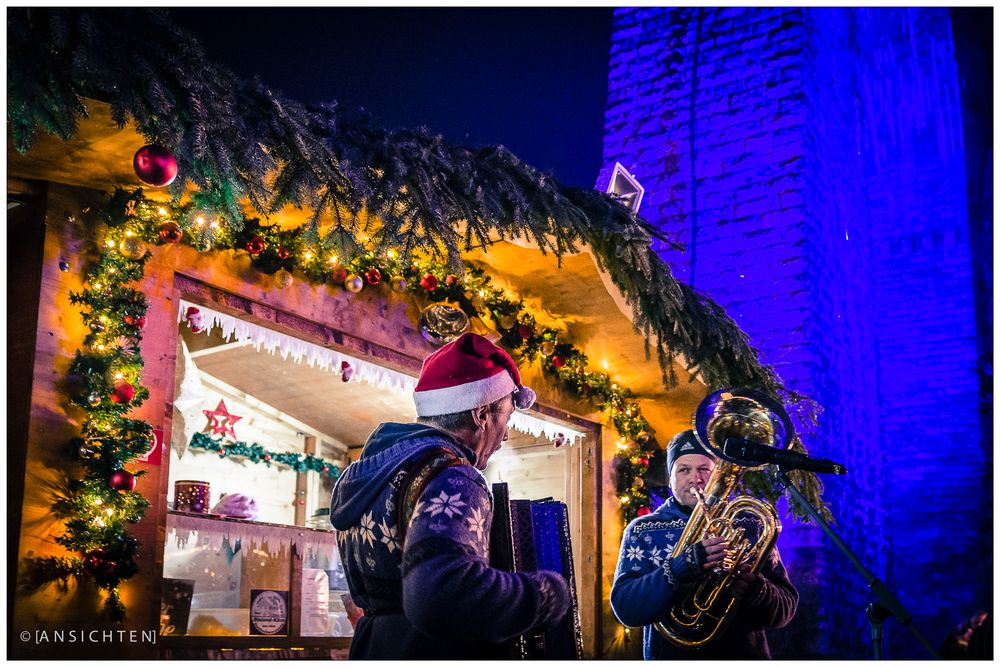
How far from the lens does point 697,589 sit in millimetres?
4453

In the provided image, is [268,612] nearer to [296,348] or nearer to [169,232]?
[296,348]

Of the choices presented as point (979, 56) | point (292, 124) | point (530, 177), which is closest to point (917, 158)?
point (979, 56)

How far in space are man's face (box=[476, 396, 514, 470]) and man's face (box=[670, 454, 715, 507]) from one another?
2.04 m

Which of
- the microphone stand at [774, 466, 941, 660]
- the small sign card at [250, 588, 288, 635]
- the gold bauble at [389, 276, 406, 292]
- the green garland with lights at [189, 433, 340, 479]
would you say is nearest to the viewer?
the microphone stand at [774, 466, 941, 660]

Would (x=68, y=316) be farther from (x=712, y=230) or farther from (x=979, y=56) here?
(x=979, y=56)

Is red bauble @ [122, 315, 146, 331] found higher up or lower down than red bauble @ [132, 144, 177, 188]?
lower down

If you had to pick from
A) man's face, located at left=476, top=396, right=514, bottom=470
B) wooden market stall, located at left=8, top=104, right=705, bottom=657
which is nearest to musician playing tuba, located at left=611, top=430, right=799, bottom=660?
man's face, located at left=476, top=396, right=514, bottom=470

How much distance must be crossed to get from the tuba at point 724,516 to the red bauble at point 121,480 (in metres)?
2.55

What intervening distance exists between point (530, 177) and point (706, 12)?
6.56 metres

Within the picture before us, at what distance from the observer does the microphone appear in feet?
12.3

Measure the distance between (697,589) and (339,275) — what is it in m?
3.12

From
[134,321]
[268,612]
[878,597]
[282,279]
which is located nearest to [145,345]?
[134,321]

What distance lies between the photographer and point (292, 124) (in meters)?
4.23

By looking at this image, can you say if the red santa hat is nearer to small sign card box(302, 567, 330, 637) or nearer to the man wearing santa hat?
the man wearing santa hat
